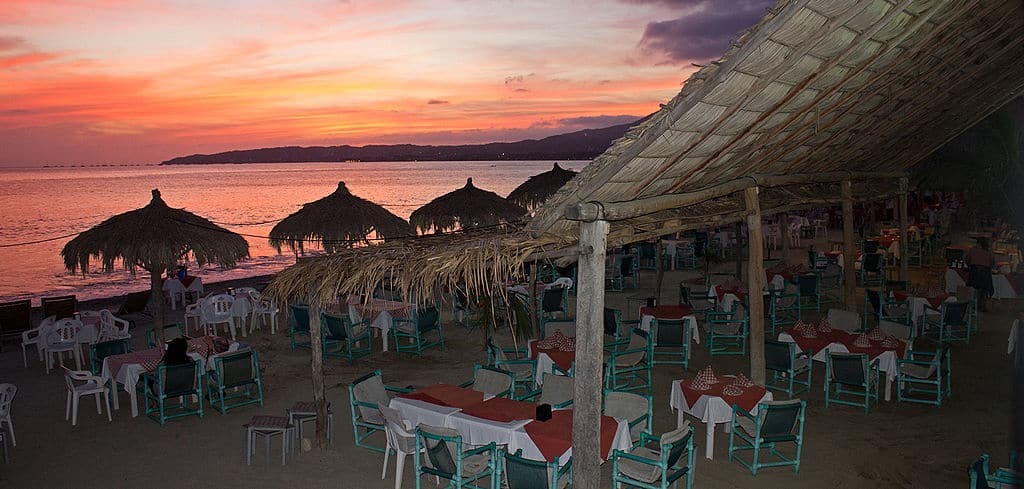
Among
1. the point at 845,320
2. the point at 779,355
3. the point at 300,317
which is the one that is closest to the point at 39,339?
the point at 300,317

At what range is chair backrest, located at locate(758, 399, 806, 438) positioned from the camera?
614cm

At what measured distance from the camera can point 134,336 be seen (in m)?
12.8

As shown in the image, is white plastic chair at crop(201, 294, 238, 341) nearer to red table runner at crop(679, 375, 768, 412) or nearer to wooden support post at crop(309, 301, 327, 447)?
wooden support post at crop(309, 301, 327, 447)

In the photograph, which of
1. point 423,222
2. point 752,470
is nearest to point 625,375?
point 752,470

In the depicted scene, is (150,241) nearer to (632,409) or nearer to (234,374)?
(234,374)

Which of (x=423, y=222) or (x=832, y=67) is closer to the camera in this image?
(x=832, y=67)

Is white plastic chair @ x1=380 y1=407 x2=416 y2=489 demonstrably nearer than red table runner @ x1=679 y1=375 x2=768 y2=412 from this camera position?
Yes

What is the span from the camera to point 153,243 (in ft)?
32.1

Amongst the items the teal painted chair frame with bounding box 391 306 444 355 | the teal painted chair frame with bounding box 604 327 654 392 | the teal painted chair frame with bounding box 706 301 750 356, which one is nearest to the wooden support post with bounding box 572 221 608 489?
the teal painted chair frame with bounding box 604 327 654 392

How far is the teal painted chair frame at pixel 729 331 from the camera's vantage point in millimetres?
10320

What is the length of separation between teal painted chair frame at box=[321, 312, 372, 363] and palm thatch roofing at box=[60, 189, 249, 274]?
1.94m

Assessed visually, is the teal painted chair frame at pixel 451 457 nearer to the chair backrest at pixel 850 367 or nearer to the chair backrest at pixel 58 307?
the chair backrest at pixel 850 367

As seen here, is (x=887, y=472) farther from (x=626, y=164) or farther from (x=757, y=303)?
(x=626, y=164)

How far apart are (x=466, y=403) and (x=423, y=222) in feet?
28.9
